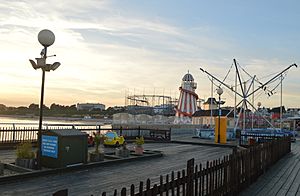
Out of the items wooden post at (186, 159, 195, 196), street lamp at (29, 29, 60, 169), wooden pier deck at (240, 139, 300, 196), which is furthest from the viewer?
street lamp at (29, 29, 60, 169)

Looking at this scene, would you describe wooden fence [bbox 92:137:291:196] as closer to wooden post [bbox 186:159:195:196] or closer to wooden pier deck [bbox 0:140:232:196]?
wooden post [bbox 186:159:195:196]

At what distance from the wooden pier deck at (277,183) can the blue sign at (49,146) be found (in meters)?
5.73

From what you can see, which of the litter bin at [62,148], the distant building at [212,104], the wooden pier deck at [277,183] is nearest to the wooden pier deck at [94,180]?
the litter bin at [62,148]

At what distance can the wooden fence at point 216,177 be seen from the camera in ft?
14.7

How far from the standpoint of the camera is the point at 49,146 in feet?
34.4

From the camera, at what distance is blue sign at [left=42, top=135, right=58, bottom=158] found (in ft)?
33.6

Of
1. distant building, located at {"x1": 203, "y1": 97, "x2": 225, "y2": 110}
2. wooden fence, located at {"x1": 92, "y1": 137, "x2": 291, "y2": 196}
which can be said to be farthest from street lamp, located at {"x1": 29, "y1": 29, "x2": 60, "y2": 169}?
distant building, located at {"x1": 203, "y1": 97, "x2": 225, "y2": 110}

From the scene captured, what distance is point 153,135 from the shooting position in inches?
1001

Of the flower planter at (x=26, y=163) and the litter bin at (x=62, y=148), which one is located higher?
the litter bin at (x=62, y=148)

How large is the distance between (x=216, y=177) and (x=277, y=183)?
378cm

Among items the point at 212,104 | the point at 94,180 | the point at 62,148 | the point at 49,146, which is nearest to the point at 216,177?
the point at 94,180

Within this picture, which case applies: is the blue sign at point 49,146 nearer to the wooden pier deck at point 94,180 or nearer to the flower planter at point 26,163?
the flower planter at point 26,163

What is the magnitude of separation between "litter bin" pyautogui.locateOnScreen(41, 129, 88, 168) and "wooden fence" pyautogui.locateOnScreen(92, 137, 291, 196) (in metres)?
3.24

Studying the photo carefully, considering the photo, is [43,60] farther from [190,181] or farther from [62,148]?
[190,181]
